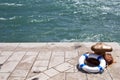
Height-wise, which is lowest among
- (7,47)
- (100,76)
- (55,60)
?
(100,76)

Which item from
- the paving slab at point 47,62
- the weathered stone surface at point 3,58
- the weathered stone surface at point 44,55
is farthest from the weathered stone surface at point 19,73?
the weathered stone surface at point 44,55

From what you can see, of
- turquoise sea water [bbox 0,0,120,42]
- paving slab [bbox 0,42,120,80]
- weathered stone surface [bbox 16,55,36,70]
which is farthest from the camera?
turquoise sea water [bbox 0,0,120,42]

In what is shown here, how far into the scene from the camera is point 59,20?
76.2 ft

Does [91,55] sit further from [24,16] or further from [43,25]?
[24,16]

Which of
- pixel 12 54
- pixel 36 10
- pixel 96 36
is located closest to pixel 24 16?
pixel 36 10

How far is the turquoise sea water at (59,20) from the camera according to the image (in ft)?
62.6

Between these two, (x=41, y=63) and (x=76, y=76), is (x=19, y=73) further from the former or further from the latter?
(x=76, y=76)

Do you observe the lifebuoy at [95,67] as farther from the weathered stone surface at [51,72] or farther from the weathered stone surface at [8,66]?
the weathered stone surface at [8,66]

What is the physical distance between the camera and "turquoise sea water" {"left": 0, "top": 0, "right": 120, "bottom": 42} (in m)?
19.1

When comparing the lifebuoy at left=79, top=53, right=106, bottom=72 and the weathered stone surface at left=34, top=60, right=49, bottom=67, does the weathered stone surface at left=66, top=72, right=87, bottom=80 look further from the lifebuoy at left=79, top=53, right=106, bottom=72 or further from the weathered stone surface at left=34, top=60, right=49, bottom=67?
the weathered stone surface at left=34, top=60, right=49, bottom=67

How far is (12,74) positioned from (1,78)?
1.42 feet

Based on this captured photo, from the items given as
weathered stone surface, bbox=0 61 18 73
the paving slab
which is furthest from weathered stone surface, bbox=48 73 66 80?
weathered stone surface, bbox=0 61 18 73

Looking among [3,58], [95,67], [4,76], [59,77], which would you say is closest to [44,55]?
[3,58]

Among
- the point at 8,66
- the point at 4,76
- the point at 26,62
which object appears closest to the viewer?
the point at 4,76
